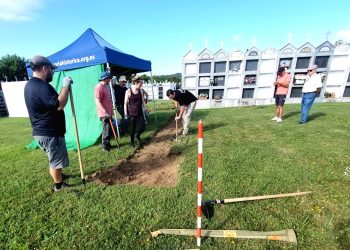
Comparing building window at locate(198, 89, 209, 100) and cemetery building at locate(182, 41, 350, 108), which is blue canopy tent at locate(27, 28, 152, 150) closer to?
cemetery building at locate(182, 41, 350, 108)

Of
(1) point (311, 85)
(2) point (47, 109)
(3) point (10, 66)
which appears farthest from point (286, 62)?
(3) point (10, 66)

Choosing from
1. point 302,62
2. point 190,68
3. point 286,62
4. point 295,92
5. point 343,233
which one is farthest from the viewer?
point 190,68

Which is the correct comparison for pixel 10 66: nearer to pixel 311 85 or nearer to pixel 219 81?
pixel 219 81

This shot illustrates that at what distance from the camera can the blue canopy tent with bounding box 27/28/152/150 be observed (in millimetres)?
5828

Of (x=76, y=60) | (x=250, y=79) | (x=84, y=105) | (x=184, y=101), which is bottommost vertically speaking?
(x=84, y=105)

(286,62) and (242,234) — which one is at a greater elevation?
(286,62)

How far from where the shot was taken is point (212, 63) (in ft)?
66.5

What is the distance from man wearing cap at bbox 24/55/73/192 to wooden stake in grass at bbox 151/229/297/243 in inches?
83.5

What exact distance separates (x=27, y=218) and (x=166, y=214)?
81.9 inches

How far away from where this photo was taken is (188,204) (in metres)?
3.02

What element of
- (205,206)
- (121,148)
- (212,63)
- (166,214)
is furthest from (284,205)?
(212,63)

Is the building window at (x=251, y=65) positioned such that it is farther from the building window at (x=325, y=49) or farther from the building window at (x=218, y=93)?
the building window at (x=325, y=49)

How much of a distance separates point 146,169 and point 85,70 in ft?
12.9

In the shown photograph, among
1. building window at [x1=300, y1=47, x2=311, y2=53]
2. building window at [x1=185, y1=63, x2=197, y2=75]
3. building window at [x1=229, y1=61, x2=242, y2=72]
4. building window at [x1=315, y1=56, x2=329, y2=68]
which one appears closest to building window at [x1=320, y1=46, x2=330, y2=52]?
building window at [x1=315, y1=56, x2=329, y2=68]
